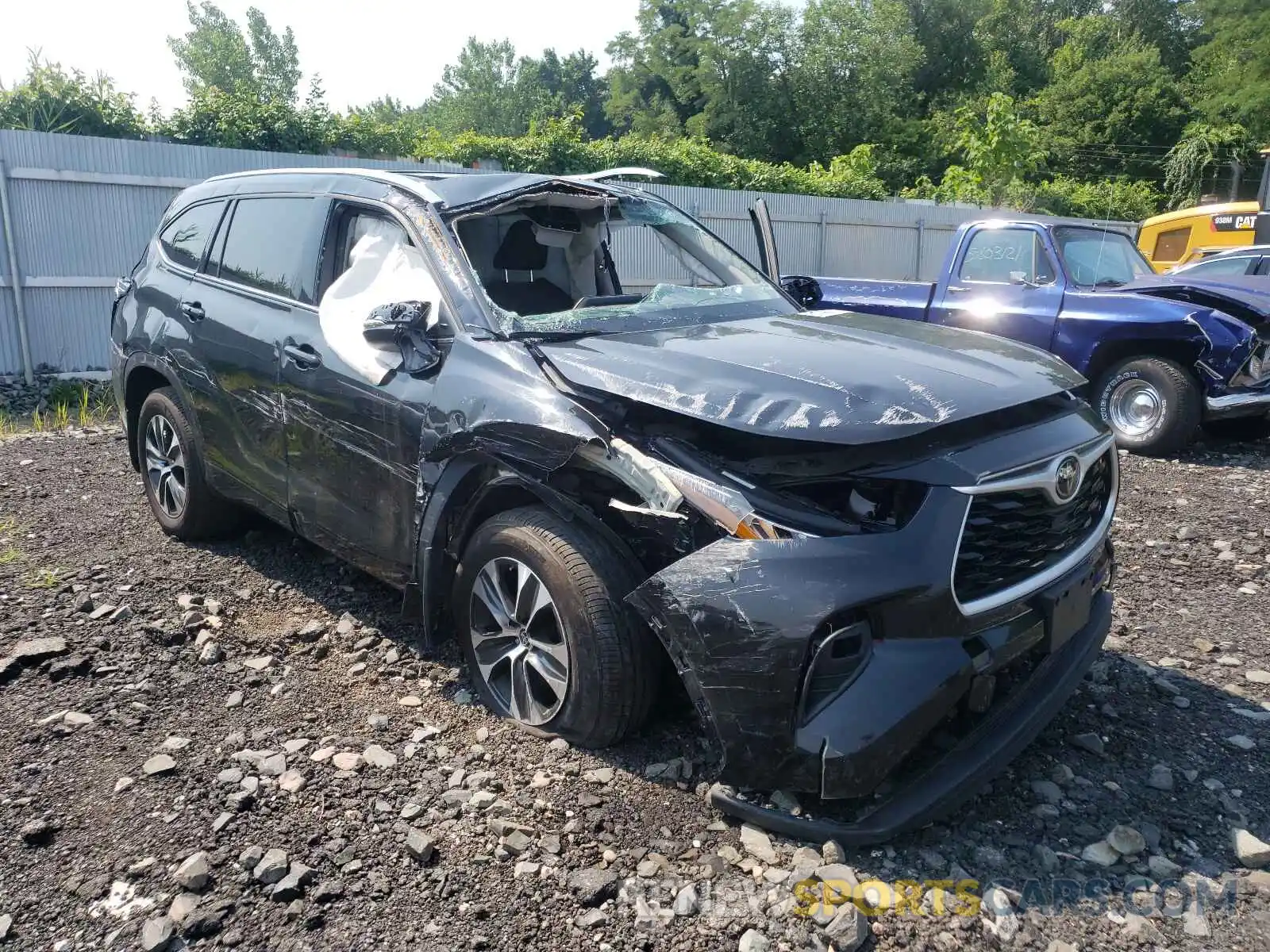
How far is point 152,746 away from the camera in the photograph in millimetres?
3135

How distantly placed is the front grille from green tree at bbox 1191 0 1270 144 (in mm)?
43661

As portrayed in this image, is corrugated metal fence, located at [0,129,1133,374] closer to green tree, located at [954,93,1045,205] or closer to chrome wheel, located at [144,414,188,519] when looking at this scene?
chrome wheel, located at [144,414,188,519]

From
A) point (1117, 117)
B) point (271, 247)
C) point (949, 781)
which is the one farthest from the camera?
point (1117, 117)

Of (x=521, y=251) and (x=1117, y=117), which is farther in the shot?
(x=1117, y=117)

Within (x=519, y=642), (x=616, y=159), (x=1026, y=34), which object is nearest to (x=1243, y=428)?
(x=519, y=642)

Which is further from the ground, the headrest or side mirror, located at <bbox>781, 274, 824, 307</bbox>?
the headrest

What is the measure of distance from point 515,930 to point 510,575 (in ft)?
3.59

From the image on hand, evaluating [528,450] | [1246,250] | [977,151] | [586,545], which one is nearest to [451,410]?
[528,450]

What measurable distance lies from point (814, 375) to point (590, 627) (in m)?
0.98

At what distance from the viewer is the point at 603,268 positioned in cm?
474

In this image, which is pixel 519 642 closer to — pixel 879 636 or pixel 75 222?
pixel 879 636

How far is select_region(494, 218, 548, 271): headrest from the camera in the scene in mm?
4145

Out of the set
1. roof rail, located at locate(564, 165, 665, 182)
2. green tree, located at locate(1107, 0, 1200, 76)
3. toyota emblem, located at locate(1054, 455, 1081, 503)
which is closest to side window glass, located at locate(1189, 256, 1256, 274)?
roof rail, located at locate(564, 165, 665, 182)

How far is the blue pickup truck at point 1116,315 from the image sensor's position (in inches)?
278
